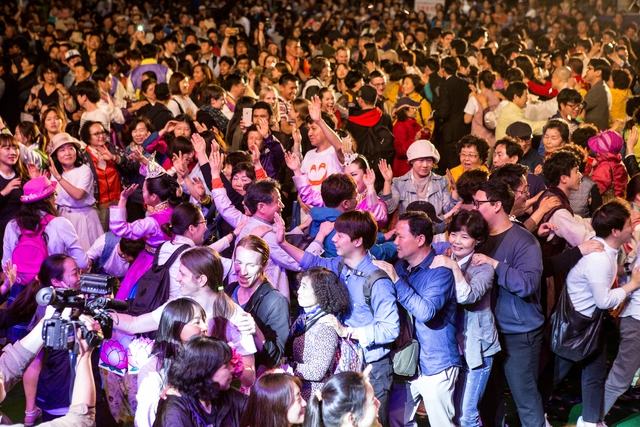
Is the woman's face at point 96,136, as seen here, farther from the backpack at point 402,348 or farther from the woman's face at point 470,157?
the backpack at point 402,348

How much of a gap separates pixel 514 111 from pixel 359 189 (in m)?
2.85

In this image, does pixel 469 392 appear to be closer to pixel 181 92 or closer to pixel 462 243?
pixel 462 243

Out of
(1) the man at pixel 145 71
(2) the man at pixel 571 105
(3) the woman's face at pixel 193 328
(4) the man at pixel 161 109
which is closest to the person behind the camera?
(3) the woman's face at pixel 193 328

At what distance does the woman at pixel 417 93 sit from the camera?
9.54 m

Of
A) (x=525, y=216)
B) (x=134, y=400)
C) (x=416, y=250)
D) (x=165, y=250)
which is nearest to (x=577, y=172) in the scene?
(x=525, y=216)

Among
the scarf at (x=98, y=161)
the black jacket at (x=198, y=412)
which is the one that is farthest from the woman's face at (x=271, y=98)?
the black jacket at (x=198, y=412)

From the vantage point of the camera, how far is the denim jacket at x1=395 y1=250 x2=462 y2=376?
168 inches

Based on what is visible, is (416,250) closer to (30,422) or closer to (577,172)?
(577,172)

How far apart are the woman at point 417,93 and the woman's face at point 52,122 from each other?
4.13 meters

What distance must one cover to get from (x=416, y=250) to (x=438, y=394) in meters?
0.81

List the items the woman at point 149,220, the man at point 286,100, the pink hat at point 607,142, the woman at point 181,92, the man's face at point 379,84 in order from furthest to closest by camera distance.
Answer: the man's face at point 379,84 < the woman at point 181,92 < the man at point 286,100 < the pink hat at point 607,142 < the woman at point 149,220

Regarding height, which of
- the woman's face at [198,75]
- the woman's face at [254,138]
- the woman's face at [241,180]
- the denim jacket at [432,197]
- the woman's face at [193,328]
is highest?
the woman's face at [193,328]

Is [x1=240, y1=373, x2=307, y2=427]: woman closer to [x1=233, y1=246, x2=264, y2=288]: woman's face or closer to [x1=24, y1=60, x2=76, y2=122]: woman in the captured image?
[x1=233, y1=246, x2=264, y2=288]: woman's face

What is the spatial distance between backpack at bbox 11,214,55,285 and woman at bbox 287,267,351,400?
2126 mm
